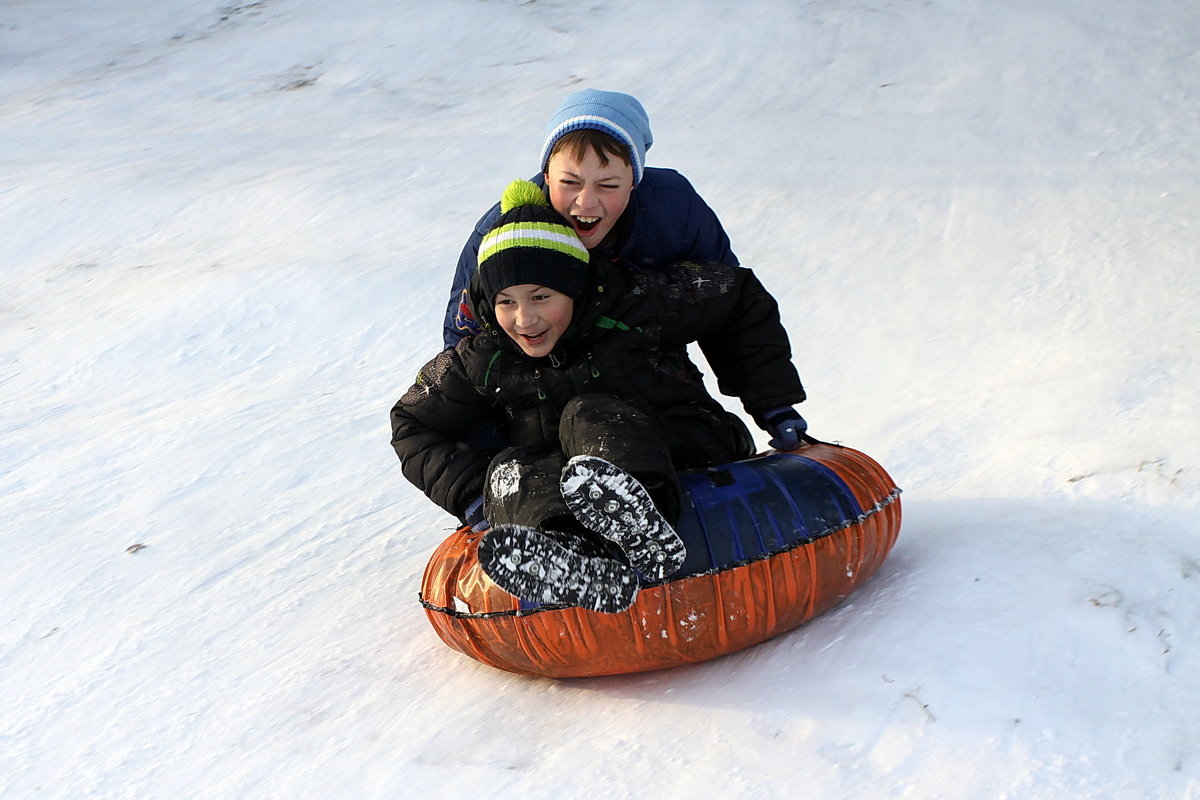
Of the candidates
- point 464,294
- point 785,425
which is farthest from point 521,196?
point 785,425

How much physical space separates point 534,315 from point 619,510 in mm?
452

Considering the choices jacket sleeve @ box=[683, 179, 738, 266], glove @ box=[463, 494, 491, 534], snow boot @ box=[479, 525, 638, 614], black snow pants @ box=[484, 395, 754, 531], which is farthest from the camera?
jacket sleeve @ box=[683, 179, 738, 266]

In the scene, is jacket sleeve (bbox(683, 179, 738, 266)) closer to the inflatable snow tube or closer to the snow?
the inflatable snow tube

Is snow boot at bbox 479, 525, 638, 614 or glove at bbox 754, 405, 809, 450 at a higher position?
snow boot at bbox 479, 525, 638, 614

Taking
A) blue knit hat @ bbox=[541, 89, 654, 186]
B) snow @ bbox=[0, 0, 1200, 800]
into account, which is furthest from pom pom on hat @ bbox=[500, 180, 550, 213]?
snow @ bbox=[0, 0, 1200, 800]

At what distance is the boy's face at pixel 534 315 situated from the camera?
75.2 inches

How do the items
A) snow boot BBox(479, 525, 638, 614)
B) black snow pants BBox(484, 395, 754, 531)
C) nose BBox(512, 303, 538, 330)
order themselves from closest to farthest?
snow boot BBox(479, 525, 638, 614)
black snow pants BBox(484, 395, 754, 531)
nose BBox(512, 303, 538, 330)

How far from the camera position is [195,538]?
8.46 ft

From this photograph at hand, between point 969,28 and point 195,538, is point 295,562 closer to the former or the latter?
point 195,538

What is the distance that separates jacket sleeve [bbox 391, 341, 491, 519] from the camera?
6.61 ft

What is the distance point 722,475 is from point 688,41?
4.38 m

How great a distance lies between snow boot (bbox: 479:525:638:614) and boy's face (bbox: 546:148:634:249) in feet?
2.28

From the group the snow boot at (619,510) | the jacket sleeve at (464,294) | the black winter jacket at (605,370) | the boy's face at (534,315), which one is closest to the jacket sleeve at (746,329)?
the black winter jacket at (605,370)

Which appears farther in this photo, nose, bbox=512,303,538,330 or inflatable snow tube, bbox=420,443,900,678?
nose, bbox=512,303,538,330
